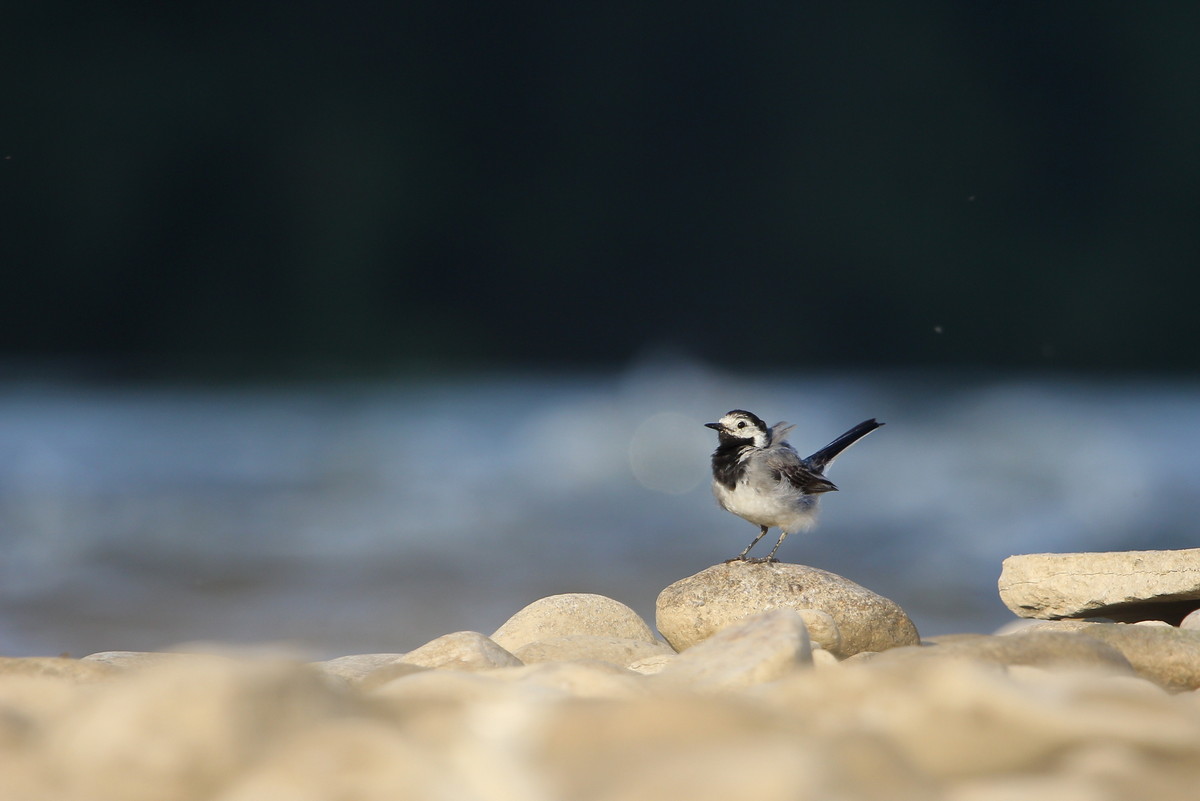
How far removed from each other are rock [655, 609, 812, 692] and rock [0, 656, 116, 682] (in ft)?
5.58

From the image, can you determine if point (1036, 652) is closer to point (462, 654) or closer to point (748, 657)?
point (748, 657)

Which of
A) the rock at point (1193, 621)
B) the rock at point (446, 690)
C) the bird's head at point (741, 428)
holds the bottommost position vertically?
the rock at point (446, 690)

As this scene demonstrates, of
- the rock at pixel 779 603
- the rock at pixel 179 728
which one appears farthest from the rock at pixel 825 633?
the rock at pixel 179 728

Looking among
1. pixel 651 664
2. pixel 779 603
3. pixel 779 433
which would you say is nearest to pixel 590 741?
pixel 651 664

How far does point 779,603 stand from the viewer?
602 cm

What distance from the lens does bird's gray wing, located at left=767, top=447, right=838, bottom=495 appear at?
21.4ft

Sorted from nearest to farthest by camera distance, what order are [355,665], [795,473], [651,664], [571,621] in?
[355,665] → [651,664] → [795,473] → [571,621]

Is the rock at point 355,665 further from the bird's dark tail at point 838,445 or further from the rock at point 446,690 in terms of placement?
the bird's dark tail at point 838,445

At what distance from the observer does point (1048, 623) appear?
264 inches

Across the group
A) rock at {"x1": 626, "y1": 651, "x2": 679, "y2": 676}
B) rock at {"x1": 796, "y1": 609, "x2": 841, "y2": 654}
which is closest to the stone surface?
rock at {"x1": 626, "y1": 651, "x2": 679, "y2": 676}

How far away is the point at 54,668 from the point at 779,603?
147 inches

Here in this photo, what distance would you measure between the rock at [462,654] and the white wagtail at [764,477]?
82.0 inches

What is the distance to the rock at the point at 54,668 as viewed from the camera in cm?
334

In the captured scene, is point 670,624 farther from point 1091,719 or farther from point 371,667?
point 1091,719
